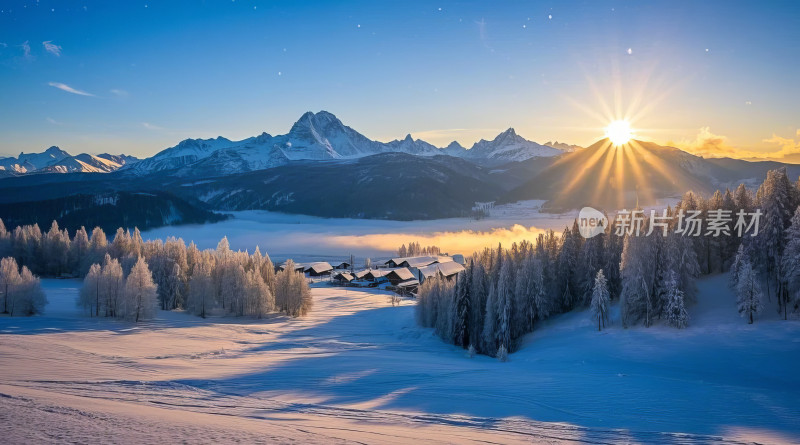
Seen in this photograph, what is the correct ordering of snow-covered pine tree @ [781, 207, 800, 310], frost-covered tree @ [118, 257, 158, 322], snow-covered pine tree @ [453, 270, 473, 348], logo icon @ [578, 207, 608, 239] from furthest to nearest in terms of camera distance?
logo icon @ [578, 207, 608, 239] < snow-covered pine tree @ [453, 270, 473, 348] < frost-covered tree @ [118, 257, 158, 322] < snow-covered pine tree @ [781, 207, 800, 310]

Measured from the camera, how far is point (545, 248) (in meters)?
63.5

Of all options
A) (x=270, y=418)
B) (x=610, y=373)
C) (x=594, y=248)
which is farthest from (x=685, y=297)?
(x=270, y=418)

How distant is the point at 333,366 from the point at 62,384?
56.7ft

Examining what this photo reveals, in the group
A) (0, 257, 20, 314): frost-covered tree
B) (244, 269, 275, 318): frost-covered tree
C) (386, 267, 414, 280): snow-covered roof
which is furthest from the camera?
(386, 267, 414, 280): snow-covered roof

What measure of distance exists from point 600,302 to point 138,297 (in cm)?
5590

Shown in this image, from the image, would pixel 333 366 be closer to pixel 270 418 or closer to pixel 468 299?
pixel 270 418

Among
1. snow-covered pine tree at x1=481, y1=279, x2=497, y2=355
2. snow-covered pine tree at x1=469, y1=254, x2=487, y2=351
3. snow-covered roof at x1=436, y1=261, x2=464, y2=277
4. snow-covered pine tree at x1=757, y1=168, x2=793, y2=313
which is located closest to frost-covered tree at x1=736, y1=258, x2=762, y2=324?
snow-covered pine tree at x1=757, y1=168, x2=793, y2=313

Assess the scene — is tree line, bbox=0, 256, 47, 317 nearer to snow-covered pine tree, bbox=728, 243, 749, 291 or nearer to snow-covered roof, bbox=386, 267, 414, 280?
snow-covered pine tree, bbox=728, 243, 749, 291

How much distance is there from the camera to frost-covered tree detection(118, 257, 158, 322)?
56.5 metres

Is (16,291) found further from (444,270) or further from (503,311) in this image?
(444,270)

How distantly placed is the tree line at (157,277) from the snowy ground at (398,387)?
616 centimetres

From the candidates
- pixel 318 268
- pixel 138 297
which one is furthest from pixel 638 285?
pixel 318 268

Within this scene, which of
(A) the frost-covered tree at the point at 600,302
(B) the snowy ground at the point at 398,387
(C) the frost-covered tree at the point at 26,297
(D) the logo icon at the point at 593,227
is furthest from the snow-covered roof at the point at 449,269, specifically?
(C) the frost-covered tree at the point at 26,297

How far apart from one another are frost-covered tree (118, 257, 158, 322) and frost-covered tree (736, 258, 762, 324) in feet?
215
